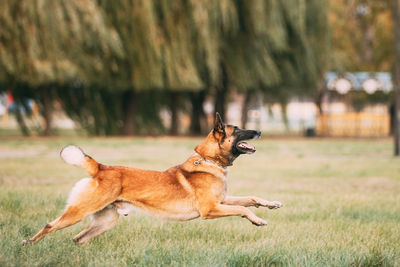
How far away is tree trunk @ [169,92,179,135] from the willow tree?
4858 millimetres

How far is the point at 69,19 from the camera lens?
22.8 m

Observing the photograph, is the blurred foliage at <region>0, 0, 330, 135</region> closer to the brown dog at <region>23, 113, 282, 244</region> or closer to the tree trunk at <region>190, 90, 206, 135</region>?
the tree trunk at <region>190, 90, 206, 135</region>

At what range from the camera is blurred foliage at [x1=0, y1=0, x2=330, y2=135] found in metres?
22.4

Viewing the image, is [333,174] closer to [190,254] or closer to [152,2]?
[190,254]

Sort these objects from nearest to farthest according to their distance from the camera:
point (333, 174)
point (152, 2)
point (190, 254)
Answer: point (190, 254) < point (333, 174) < point (152, 2)

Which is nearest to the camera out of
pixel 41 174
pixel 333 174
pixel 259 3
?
pixel 41 174

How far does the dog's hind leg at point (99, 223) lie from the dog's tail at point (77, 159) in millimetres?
466

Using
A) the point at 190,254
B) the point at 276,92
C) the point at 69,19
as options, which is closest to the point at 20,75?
the point at 69,19

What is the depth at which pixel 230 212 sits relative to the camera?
559cm

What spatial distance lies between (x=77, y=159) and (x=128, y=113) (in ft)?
72.2

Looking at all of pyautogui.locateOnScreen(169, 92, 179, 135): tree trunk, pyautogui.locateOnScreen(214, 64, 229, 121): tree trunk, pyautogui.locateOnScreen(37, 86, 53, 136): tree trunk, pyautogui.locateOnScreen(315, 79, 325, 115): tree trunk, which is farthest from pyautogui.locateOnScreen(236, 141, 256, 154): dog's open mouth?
pyautogui.locateOnScreen(315, 79, 325, 115): tree trunk

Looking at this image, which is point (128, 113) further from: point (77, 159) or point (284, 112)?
point (77, 159)

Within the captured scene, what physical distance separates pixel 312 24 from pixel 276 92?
3.52 metres

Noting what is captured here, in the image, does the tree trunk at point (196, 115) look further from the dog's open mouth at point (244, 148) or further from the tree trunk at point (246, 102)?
the dog's open mouth at point (244, 148)
